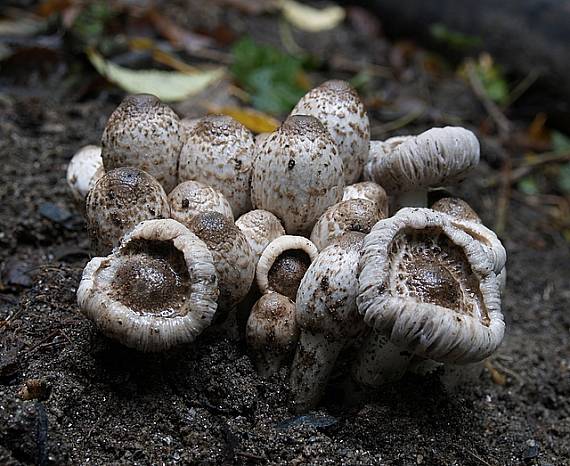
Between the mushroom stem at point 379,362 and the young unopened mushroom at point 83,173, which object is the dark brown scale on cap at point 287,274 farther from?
the young unopened mushroom at point 83,173

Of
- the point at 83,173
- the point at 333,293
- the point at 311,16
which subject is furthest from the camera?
the point at 311,16

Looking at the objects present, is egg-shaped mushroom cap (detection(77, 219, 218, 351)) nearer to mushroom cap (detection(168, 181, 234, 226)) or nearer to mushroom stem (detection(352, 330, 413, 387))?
mushroom cap (detection(168, 181, 234, 226))

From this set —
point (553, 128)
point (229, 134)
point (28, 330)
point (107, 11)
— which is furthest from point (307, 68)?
point (28, 330)

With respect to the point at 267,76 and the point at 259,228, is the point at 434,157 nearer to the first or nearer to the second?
the point at 259,228

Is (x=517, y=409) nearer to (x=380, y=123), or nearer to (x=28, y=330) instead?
(x=28, y=330)

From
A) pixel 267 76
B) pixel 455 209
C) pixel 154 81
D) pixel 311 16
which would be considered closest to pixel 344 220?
pixel 455 209

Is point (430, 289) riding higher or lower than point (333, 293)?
higher

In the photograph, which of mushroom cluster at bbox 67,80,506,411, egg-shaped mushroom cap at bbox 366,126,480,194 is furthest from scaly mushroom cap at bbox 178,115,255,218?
egg-shaped mushroom cap at bbox 366,126,480,194
